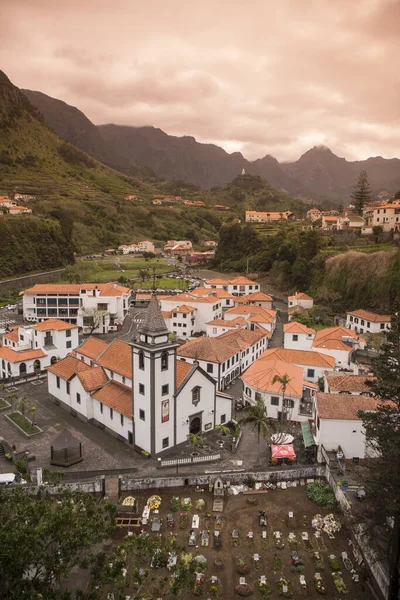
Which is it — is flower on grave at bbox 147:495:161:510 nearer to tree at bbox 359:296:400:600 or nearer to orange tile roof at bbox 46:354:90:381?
tree at bbox 359:296:400:600

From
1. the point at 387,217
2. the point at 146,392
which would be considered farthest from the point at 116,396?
the point at 387,217

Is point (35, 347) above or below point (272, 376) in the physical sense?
below

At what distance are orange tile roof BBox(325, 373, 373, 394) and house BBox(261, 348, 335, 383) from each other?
20.2ft

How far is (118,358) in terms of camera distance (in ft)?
114

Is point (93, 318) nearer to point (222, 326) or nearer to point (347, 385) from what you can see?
point (222, 326)

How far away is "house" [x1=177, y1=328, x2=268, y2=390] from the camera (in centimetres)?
3969

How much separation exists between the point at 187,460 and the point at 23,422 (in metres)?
14.4

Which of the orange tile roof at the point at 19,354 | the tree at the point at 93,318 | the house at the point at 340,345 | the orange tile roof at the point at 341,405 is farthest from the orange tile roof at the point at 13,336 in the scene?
the orange tile roof at the point at 341,405

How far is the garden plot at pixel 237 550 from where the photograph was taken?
17.9 metres

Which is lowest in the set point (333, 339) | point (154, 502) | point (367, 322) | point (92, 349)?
point (154, 502)

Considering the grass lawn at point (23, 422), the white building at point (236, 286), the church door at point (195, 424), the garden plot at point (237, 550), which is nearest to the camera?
the garden plot at point (237, 550)

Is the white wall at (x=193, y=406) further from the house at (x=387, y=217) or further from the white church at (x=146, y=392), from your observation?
the house at (x=387, y=217)

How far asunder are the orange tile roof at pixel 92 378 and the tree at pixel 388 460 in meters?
21.1

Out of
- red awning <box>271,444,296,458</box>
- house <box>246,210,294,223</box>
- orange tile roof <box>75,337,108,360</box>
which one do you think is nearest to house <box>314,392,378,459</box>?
red awning <box>271,444,296,458</box>
